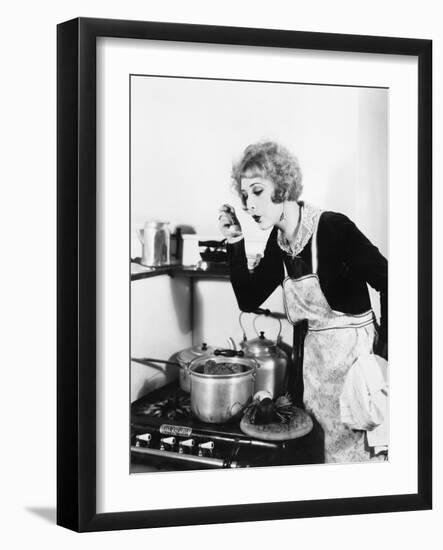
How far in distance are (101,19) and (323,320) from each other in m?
→ 0.72

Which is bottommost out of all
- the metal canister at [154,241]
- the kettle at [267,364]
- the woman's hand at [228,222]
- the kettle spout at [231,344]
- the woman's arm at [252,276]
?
the kettle at [267,364]

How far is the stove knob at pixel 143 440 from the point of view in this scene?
60.0 inches

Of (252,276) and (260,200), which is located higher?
(260,200)

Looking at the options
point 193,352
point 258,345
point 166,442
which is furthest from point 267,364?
point 166,442

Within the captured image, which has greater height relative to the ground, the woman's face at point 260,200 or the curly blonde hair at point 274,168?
the curly blonde hair at point 274,168

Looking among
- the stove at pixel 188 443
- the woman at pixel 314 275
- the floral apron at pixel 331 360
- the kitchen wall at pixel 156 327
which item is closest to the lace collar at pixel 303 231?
the woman at pixel 314 275

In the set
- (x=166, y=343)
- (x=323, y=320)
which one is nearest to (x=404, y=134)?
(x=323, y=320)

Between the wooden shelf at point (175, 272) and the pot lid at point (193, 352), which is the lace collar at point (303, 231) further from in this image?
the pot lid at point (193, 352)

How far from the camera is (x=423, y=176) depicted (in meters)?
1.63

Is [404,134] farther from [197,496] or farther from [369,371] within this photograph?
[197,496]

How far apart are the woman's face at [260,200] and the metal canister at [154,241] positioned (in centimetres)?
17

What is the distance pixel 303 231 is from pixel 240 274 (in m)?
0.16

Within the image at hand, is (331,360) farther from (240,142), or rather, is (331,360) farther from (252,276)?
(240,142)

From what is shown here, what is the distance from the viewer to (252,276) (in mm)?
1581
